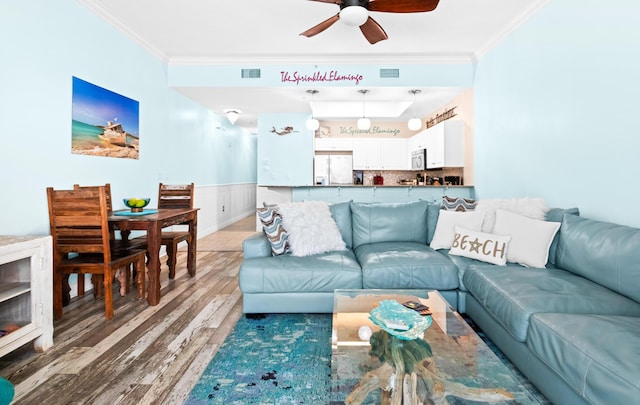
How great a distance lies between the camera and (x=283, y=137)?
275 inches

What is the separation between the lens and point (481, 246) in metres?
2.60

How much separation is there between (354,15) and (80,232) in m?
2.75

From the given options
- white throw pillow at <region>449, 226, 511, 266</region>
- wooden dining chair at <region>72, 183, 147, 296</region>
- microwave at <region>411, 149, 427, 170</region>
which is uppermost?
microwave at <region>411, 149, 427, 170</region>

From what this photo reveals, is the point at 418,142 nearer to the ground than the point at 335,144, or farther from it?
nearer to the ground

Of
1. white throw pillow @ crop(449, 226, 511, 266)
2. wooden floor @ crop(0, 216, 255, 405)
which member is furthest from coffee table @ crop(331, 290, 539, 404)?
white throw pillow @ crop(449, 226, 511, 266)

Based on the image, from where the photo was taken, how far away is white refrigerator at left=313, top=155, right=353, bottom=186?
7488 millimetres

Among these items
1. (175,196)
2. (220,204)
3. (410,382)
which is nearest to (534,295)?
(410,382)

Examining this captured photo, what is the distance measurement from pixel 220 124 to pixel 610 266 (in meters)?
6.80

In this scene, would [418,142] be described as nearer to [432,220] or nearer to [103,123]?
[432,220]

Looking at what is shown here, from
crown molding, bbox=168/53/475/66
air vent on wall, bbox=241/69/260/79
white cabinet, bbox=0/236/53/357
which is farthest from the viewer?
air vent on wall, bbox=241/69/260/79

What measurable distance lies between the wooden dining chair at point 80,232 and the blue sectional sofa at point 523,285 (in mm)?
1064

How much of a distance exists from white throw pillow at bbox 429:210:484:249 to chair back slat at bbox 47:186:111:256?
2.74 m

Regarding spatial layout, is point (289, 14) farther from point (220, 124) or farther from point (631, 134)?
point (220, 124)

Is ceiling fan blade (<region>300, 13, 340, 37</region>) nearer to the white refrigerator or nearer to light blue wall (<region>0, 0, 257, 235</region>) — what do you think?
light blue wall (<region>0, 0, 257, 235</region>)
